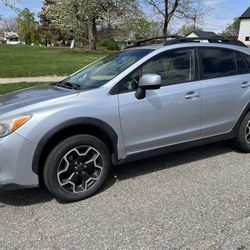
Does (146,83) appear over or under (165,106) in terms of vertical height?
over

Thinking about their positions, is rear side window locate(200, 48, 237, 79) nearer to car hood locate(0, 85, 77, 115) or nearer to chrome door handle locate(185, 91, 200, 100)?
chrome door handle locate(185, 91, 200, 100)

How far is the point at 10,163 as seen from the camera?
330 cm

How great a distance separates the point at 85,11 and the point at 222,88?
30092mm

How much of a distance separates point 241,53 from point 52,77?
9.83 m

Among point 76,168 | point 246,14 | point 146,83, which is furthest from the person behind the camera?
point 246,14

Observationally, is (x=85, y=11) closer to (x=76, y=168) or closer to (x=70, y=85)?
(x=70, y=85)

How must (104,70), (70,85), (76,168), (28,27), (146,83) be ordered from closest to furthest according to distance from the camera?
(76,168)
(146,83)
(70,85)
(104,70)
(28,27)

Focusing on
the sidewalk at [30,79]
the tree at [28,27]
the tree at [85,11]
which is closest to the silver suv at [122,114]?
the sidewalk at [30,79]

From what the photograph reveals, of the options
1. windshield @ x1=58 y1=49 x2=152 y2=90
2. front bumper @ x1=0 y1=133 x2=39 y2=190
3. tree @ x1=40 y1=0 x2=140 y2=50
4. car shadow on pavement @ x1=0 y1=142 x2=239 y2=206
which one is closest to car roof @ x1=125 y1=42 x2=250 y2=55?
windshield @ x1=58 y1=49 x2=152 y2=90

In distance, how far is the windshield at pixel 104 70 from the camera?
159 inches

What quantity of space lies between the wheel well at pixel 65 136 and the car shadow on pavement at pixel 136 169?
0.82 feet

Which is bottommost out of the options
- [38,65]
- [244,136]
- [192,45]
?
[38,65]

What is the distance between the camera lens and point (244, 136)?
16.4 feet

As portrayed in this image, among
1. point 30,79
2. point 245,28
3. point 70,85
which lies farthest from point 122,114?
point 245,28
